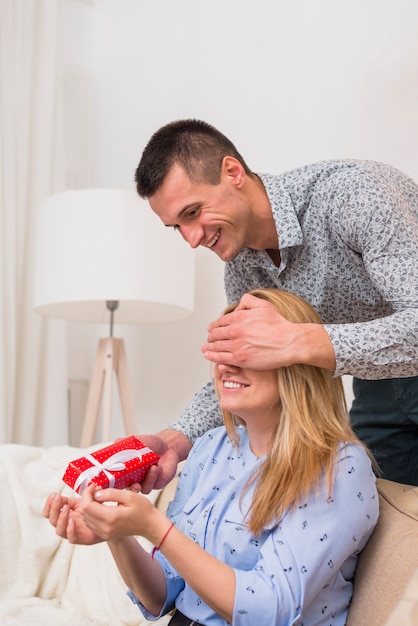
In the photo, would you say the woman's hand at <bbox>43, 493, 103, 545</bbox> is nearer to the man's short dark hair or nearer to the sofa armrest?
the sofa armrest

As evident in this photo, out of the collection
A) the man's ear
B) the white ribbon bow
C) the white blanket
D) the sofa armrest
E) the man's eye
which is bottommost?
the white blanket

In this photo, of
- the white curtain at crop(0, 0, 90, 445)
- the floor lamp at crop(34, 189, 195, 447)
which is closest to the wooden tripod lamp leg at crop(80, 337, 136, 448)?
the floor lamp at crop(34, 189, 195, 447)

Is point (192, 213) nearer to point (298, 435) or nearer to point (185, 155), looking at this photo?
point (185, 155)

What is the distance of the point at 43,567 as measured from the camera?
5.70 ft

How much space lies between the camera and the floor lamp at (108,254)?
2408 millimetres

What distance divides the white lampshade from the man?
2.48ft

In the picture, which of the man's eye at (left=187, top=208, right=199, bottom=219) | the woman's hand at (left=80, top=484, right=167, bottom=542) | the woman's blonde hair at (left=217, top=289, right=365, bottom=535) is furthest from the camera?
the man's eye at (left=187, top=208, right=199, bottom=219)

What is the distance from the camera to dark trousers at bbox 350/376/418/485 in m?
1.58

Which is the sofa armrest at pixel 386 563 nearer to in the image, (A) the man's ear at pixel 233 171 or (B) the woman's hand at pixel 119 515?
(B) the woman's hand at pixel 119 515

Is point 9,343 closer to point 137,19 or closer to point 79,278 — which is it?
point 79,278

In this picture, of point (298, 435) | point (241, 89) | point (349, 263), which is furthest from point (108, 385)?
point (298, 435)

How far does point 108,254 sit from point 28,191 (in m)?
0.92

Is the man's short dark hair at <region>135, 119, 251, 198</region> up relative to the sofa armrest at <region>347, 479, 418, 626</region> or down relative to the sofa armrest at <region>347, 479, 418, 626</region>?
up

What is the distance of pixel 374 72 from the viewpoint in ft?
6.75
